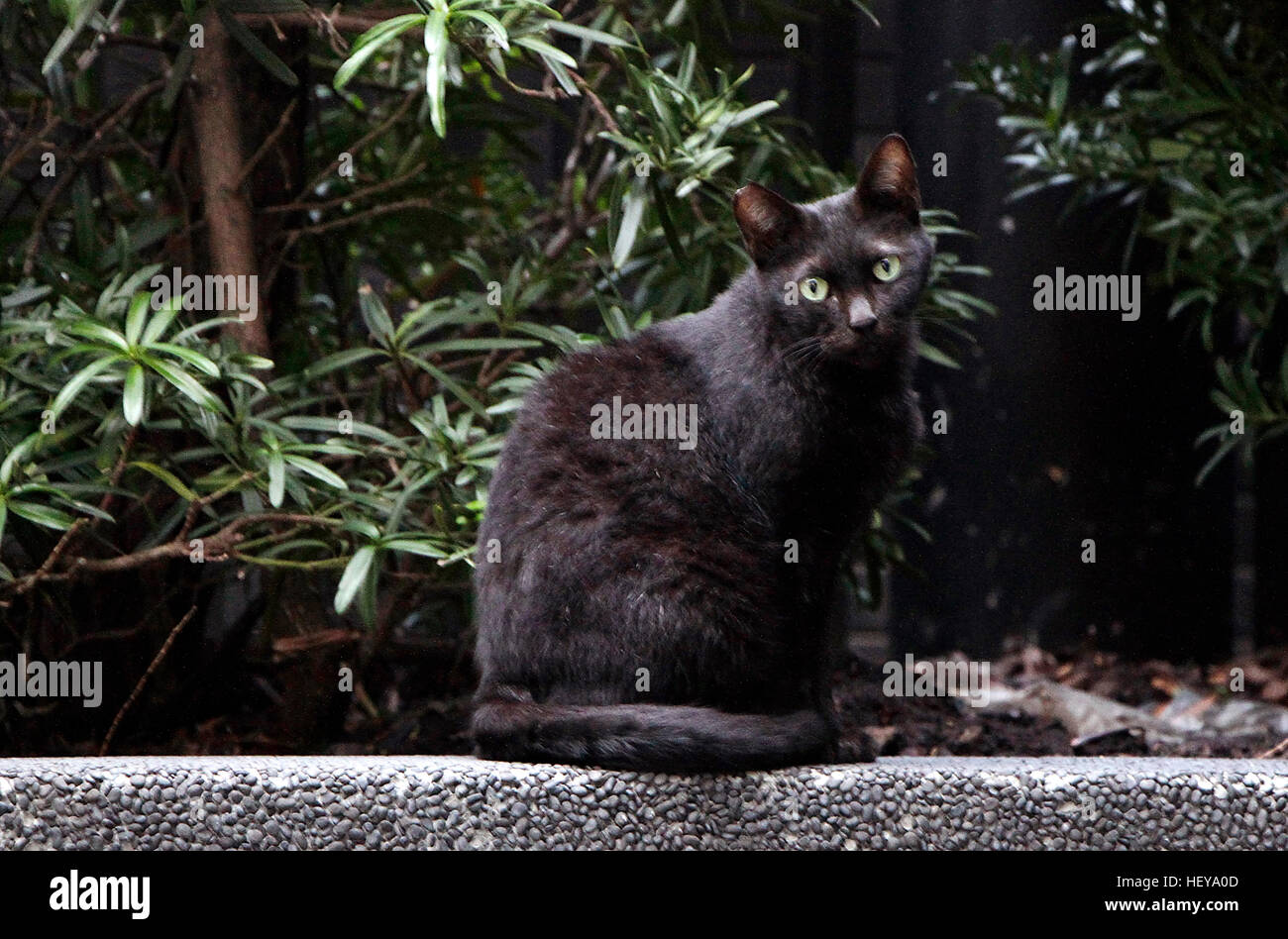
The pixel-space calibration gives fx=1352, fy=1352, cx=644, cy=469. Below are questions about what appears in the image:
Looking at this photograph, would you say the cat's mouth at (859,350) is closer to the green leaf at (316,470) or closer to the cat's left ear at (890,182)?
the cat's left ear at (890,182)

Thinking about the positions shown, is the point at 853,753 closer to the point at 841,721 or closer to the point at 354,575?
the point at 841,721

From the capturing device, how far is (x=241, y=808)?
207cm

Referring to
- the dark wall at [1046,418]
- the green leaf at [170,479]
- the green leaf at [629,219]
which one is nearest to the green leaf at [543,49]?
the green leaf at [629,219]

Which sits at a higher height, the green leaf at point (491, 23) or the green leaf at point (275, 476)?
the green leaf at point (491, 23)

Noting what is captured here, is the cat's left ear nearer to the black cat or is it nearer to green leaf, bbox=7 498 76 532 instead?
the black cat

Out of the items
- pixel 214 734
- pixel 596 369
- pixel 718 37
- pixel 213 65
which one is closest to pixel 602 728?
pixel 596 369

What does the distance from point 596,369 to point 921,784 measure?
92 centimetres

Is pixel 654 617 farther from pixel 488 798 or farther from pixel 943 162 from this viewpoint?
pixel 943 162

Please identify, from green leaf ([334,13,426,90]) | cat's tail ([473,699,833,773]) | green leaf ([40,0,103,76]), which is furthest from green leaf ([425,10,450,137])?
cat's tail ([473,699,833,773])

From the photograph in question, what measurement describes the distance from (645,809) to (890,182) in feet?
3.63

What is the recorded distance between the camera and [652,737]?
2076 mm

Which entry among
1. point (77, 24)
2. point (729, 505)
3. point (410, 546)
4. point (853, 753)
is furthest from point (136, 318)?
point (853, 753)

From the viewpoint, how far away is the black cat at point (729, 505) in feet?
7.22

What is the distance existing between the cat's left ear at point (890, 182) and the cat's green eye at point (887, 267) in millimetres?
96
